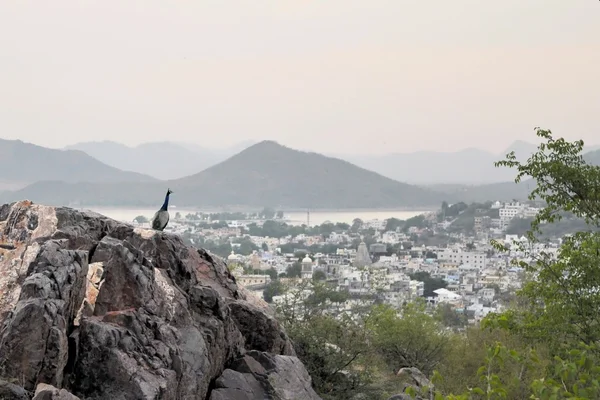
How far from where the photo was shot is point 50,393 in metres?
7.26

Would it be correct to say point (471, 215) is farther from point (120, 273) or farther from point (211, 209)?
point (120, 273)

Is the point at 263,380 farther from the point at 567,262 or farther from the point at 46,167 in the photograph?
the point at 46,167

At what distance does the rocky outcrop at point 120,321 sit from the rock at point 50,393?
0.01m

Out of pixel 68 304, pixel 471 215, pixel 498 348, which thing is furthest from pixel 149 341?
pixel 471 215

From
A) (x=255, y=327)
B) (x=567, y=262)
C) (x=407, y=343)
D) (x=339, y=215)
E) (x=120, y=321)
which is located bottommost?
(x=407, y=343)

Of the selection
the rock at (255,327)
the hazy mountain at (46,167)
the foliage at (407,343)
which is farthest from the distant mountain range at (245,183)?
the rock at (255,327)

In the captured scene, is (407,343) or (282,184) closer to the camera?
(407,343)

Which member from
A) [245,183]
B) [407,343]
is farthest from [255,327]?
[245,183]

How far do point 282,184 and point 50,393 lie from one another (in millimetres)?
145566

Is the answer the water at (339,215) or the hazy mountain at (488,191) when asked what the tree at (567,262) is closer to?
the water at (339,215)

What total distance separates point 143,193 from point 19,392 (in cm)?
Answer: 11987

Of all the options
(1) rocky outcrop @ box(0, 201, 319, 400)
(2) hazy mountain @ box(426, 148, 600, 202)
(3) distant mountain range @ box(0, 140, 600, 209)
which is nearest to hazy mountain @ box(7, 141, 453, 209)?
(3) distant mountain range @ box(0, 140, 600, 209)

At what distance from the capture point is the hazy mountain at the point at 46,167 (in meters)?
119

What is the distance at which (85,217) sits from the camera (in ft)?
36.9
